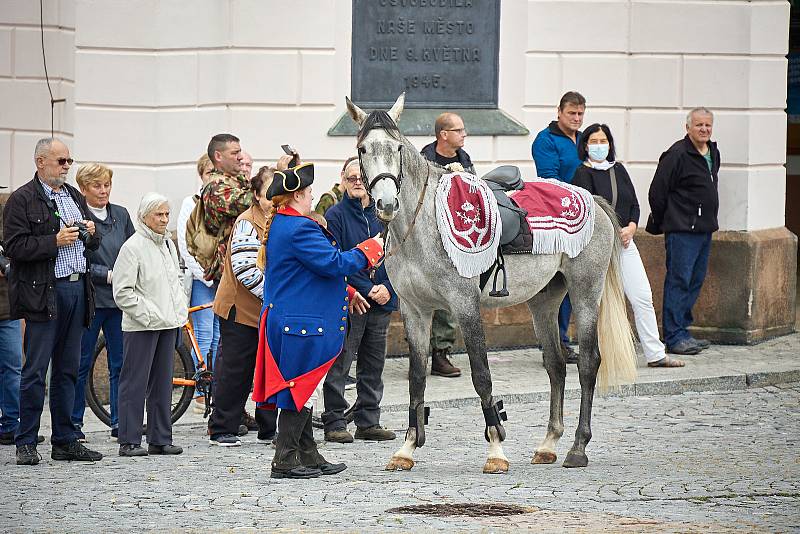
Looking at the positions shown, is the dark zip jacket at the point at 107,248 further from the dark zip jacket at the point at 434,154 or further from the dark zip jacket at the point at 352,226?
the dark zip jacket at the point at 434,154

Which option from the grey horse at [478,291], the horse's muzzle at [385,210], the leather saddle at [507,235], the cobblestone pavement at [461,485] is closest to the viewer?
the cobblestone pavement at [461,485]

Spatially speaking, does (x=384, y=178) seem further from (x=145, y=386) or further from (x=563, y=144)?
(x=563, y=144)

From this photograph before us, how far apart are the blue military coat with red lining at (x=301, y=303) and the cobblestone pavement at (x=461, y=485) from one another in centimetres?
61

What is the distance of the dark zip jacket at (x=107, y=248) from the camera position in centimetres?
1072

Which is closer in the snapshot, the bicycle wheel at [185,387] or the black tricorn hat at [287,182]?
the black tricorn hat at [287,182]

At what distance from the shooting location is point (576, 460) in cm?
962

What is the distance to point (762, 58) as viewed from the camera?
14164 millimetres

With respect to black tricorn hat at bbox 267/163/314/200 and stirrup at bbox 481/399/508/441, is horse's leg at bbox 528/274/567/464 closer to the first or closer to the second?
stirrup at bbox 481/399/508/441

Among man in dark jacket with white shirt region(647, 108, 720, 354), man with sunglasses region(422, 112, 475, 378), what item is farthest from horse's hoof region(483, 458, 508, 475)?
man in dark jacket with white shirt region(647, 108, 720, 354)

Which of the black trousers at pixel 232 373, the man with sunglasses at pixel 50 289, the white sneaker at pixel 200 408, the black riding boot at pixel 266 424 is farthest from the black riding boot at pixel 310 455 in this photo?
the white sneaker at pixel 200 408

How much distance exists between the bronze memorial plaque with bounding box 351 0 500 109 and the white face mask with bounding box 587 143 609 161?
1505 millimetres

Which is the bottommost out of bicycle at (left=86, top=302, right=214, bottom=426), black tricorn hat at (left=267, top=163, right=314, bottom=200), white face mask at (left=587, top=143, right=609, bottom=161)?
bicycle at (left=86, top=302, right=214, bottom=426)

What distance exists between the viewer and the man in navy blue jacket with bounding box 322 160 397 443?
10.6 m

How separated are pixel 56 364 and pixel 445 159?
13.1ft
